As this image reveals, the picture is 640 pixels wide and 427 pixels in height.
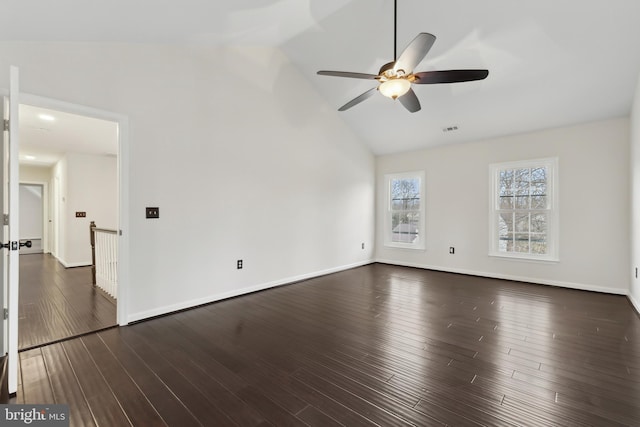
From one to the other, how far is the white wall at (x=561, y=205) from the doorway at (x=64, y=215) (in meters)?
5.26

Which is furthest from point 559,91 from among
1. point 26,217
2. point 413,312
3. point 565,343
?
point 26,217

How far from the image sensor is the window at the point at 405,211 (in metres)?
6.00

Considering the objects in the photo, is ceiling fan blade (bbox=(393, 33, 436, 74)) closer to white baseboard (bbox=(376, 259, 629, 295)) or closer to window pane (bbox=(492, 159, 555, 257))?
window pane (bbox=(492, 159, 555, 257))

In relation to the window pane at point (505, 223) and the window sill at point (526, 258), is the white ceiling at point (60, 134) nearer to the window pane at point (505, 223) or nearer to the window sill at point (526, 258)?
the window pane at point (505, 223)

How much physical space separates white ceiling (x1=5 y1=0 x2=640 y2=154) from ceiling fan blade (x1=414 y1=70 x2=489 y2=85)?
1206 millimetres

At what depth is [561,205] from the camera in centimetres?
448

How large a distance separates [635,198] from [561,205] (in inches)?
36.8

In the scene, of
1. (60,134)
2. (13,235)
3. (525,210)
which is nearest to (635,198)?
(525,210)

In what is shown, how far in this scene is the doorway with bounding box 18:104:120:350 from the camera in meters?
3.10

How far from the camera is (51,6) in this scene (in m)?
2.04

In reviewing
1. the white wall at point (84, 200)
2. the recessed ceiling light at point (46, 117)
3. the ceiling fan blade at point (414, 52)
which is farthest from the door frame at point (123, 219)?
the white wall at point (84, 200)

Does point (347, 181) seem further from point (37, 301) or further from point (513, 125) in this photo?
point (37, 301)

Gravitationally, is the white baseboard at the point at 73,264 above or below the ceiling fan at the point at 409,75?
below

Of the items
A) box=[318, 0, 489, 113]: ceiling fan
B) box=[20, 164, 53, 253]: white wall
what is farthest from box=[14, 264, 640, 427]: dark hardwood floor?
box=[20, 164, 53, 253]: white wall
